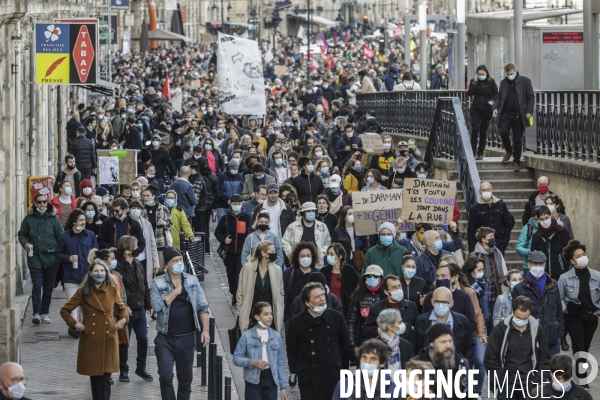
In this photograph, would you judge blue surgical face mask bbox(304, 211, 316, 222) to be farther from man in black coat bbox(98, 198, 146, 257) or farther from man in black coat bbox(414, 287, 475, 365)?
man in black coat bbox(414, 287, 475, 365)

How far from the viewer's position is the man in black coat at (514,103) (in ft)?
68.0

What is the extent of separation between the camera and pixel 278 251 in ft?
54.4

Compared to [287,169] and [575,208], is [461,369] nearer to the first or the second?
[575,208]

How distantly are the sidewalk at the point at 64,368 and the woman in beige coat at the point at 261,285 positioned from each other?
762mm

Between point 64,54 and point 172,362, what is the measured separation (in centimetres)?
834

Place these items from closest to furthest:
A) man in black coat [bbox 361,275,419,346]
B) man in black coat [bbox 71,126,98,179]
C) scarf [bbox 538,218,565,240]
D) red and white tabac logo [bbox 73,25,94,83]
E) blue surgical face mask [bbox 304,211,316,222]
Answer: man in black coat [bbox 361,275,419,346]
scarf [bbox 538,218,565,240]
blue surgical face mask [bbox 304,211,316,222]
red and white tabac logo [bbox 73,25,94,83]
man in black coat [bbox 71,126,98,179]

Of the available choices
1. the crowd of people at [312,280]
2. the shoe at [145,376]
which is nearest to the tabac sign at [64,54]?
the crowd of people at [312,280]

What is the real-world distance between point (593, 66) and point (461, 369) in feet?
46.5

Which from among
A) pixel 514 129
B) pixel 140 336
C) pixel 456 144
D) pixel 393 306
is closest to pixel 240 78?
pixel 456 144

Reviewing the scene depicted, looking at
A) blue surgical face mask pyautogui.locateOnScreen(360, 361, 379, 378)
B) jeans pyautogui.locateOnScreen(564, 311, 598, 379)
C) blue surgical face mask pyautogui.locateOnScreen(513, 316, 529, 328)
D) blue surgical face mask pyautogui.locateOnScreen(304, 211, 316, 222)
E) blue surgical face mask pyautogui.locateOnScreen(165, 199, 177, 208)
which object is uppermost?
blue surgical face mask pyautogui.locateOnScreen(165, 199, 177, 208)

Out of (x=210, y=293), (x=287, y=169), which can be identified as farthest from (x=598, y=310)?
(x=287, y=169)

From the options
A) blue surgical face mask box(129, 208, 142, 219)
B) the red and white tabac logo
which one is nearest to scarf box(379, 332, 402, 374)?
blue surgical face mask box(129, 208, 142, 219)

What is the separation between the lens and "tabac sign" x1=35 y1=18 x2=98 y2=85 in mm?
20594

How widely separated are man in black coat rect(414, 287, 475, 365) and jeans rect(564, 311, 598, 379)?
2299 mm
